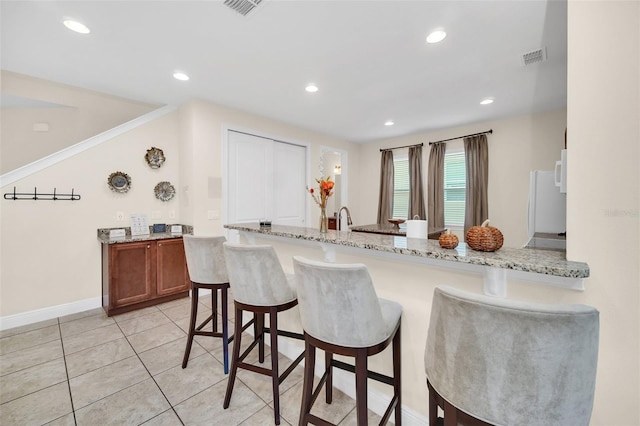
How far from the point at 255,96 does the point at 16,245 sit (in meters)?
3.13

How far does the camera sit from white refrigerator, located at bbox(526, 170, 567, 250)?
277cm

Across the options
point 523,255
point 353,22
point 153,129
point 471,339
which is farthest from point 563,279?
point 153,129

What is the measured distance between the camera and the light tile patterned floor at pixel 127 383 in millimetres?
1669

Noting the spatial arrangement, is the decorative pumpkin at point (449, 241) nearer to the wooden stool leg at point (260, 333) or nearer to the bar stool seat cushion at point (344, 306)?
the bar stool seat cushion at point (344, 306)

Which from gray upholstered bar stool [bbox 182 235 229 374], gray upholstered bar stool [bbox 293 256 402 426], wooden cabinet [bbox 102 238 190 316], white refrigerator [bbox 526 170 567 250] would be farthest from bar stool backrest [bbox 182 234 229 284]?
white refrigerator [bbox 526 170 567 250]

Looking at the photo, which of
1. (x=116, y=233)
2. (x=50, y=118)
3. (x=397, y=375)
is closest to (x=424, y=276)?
(x=397, y=375)

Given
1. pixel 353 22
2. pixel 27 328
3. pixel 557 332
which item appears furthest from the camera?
pixel 27 328

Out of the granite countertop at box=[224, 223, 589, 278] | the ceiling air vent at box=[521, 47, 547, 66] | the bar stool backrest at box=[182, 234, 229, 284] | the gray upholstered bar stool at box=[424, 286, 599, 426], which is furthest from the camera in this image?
the ceiling air vent at box=[521, 47, 547, 66]

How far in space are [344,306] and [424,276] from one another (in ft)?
1.88

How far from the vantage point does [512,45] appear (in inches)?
92.5

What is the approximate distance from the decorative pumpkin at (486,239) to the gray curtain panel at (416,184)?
4.22 meters

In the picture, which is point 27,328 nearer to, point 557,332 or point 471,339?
point 471,339

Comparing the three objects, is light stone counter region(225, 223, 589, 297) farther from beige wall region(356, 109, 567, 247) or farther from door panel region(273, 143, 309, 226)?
beige wall region(356, 109, 567, 247)

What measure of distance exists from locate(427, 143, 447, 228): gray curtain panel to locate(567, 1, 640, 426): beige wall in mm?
4159
